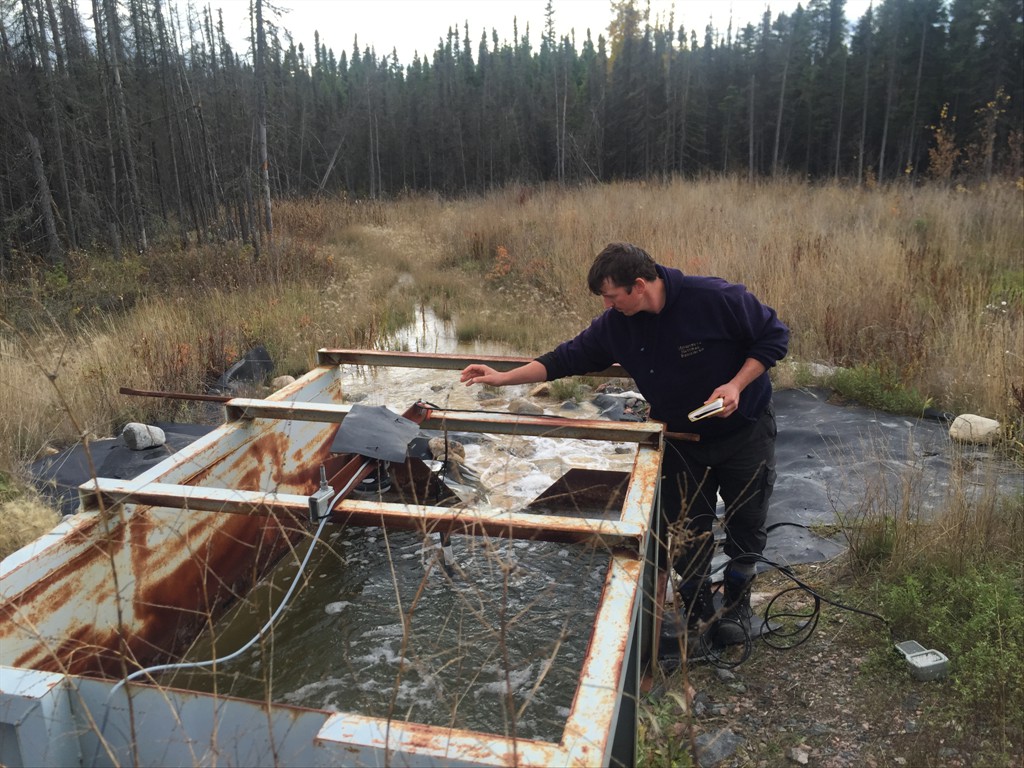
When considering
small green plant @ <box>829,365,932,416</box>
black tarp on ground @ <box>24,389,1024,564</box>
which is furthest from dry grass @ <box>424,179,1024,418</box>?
black tarp on ground @ <box>24,389,1024,564</box>

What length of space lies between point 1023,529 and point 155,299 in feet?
29.5

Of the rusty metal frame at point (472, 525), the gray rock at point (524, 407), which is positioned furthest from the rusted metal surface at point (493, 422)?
the gray rock at point (524, 407)

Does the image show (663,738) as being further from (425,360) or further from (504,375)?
(425,360)

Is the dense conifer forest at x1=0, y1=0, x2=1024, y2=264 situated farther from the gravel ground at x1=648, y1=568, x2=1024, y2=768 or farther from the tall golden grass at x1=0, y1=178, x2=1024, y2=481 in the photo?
the gravel ground at x1=648, y1=568, x2=1024, y2=768

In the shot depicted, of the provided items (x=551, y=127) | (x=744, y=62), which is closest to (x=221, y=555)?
(x=551, y=127)

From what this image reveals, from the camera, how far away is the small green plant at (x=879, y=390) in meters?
5.24

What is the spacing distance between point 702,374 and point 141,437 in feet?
12.1

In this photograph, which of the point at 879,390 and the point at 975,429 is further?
the point at 879,390

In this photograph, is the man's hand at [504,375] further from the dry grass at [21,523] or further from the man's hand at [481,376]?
the dry grass at [21,523]

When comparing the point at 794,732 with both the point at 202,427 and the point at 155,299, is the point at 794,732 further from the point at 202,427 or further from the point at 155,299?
the point at 155,299

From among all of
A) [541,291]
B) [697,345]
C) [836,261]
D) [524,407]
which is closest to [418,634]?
[697,345]

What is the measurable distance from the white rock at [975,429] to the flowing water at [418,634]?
248 centimetres

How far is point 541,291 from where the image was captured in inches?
401

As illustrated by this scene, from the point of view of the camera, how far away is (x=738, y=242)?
9.09 metres
